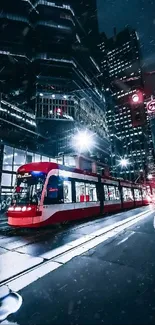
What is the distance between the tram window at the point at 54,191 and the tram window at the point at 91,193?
10.5 feet

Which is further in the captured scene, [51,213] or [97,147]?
[97,147]

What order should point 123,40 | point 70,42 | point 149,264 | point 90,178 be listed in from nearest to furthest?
1. point 149,264
2. point 90,178
3. point 70,42
4. point 123,40

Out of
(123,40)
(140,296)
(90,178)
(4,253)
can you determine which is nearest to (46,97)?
(90,178)

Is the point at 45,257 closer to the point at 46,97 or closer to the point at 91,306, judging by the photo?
the point at 91,306

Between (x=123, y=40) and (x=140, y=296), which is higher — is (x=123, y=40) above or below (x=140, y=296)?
above

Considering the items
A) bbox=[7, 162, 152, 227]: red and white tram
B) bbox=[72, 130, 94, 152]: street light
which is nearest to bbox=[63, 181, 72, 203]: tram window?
bbox=[7, 162, 152, 227]: red and white tram

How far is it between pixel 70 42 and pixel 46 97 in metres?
15.0

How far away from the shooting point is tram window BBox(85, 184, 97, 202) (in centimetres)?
1256

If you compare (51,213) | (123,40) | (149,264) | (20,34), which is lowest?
(149,264)

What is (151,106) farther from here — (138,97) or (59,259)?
(59,259)

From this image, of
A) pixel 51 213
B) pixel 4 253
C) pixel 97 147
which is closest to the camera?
pixel 4 253

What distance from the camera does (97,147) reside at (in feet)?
112

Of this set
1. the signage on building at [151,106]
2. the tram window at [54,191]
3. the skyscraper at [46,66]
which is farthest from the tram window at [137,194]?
the tram window at [54,191]

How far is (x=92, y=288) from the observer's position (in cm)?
324
